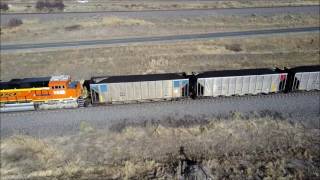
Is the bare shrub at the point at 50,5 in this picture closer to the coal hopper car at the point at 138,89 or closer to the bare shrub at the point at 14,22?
the bare shrub at the point at 14,22

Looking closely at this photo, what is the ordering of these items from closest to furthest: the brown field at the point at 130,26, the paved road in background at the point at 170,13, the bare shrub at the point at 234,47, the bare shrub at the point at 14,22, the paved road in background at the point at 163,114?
the paved road in background at the point at 163,114, the bare shrub at the point at 234,47, the brown field at the point at 130,26, the bare shrub at the point at 14,22, the paved road in background at the point at 170,13

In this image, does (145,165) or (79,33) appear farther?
(79,33)

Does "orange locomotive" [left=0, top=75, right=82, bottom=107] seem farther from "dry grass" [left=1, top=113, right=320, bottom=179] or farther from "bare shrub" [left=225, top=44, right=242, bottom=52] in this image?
"bare shrub" [left=225, top=44, right=242, bottom=52]

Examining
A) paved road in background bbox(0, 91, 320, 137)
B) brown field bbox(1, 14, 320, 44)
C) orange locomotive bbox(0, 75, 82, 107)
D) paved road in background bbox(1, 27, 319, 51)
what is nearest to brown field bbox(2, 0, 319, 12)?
brown field bbox(1, 14, 320, 44)

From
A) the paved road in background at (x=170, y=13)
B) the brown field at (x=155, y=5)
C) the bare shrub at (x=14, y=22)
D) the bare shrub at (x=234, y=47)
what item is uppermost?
the brown field at (x=155, y=5)

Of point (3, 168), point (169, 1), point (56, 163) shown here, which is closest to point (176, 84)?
point (56, 163)

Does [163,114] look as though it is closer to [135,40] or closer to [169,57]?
[169,57]

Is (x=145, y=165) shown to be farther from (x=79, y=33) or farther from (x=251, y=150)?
(x=79, y=33)

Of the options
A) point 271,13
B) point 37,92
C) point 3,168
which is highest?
point 271,13

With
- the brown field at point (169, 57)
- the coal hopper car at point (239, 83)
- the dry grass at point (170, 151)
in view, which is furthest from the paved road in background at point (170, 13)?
the dry grass at point (170, 151)
